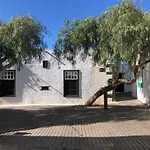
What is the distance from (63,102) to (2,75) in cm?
503

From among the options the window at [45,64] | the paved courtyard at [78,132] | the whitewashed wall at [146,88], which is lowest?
the paved courtyard at [78,132]

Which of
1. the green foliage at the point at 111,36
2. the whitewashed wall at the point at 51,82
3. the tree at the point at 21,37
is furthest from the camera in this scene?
the whitewashed wall at the point at 51,82

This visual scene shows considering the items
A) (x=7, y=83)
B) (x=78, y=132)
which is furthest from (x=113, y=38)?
(x=7, y=83)

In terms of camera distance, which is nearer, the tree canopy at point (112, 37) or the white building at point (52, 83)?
the tree canopy at point (112, 37)

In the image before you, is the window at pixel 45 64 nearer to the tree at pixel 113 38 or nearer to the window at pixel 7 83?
the window at pixel 7 83

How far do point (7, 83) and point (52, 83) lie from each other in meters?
3.43

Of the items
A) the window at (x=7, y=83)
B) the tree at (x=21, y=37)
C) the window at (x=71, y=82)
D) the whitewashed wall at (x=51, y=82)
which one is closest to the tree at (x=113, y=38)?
the tree at (x=21, y=37)

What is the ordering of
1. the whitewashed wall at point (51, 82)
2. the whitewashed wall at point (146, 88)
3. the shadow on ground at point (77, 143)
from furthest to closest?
the whitewashed wall at point (51, 82), the whitewashed wall at point (146, 88), the shadow on ground at point (77, 143)

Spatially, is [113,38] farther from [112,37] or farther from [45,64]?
[45,64]

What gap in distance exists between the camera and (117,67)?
17.9 meters

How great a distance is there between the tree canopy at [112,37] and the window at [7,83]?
632cm

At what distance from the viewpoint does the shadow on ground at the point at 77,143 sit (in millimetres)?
8555

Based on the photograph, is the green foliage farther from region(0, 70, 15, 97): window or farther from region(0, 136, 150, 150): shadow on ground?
region(0, 70, 15, 97): window

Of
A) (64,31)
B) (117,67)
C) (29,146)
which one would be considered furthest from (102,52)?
(29,146)
